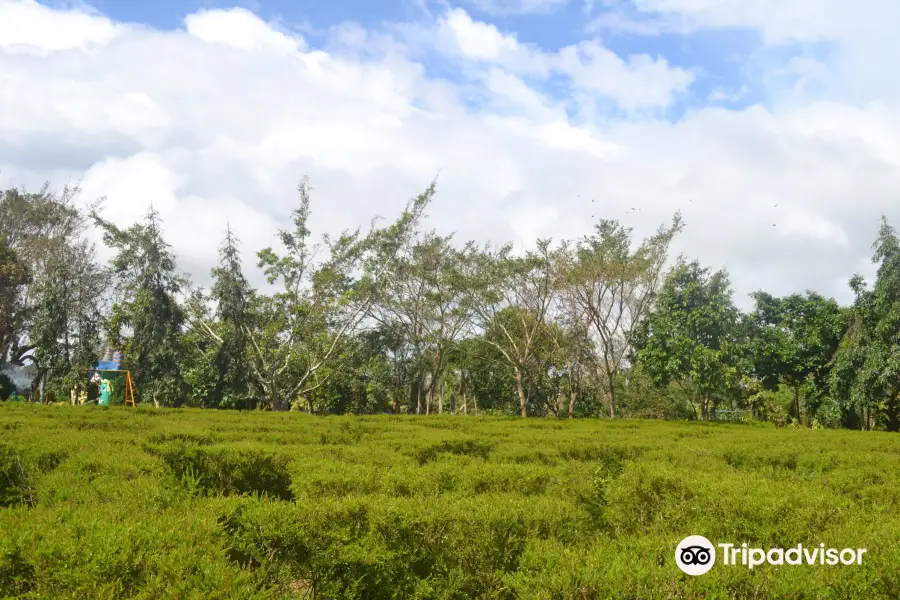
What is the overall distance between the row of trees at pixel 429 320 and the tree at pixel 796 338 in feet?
0.24

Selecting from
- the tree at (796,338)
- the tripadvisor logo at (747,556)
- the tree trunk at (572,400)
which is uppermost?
the tree at (796,338)

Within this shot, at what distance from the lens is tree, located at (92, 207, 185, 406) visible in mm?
27953

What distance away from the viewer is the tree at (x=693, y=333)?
28.5m

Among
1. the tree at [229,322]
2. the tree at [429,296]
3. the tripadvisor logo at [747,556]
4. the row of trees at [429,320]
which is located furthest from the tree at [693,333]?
the tripadvisor logo at [747,556]

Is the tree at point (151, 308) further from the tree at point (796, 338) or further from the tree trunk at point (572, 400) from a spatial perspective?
the tree at point (796, 338)

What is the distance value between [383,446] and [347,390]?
102ft

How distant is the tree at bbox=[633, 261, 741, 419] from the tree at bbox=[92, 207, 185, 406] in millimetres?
21856

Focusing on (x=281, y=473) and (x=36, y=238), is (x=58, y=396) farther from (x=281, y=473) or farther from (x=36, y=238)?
(x=281, y=473)

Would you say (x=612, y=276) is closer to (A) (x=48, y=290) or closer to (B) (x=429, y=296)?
(B) (x=429, y=296)

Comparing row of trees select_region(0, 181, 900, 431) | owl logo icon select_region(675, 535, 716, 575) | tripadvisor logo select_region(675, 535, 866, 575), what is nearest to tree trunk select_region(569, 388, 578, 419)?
row of trees select_region(0, 181, 900, 431)

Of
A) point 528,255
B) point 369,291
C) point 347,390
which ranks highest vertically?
point 528,255

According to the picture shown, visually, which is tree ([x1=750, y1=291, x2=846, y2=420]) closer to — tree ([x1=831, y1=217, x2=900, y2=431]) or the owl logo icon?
tree ([x1=831, y1=217, x2=900, y2=431])

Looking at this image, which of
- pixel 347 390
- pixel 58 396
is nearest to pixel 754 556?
pixel 58 396

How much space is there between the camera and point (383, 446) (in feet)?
31.4
